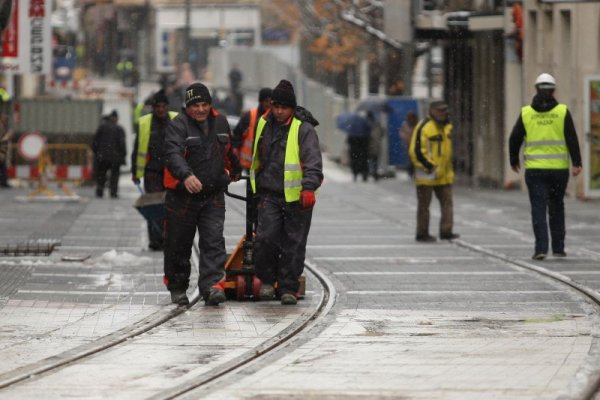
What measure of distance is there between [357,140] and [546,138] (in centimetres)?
2469

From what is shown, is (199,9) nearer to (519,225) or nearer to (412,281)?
(519,225)

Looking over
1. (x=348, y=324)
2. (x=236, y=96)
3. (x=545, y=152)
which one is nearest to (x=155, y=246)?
(x=545, y=152)

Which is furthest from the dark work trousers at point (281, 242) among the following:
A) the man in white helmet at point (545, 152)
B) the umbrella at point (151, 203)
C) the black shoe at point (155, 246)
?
the black shoe at point (155, 246)

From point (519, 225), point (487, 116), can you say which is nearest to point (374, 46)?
point (487, 116)

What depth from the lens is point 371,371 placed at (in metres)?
10.7

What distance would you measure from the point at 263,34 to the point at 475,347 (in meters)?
95.7

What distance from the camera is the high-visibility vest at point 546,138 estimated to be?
18656 mm

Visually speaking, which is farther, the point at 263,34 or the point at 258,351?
the point at 263,34

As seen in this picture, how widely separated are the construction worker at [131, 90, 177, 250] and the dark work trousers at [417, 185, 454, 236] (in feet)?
11.6

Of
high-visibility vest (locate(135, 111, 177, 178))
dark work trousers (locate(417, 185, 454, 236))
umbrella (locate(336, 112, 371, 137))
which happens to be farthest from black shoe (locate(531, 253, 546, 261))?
umbrella (locate(336, 112, 371, 137))

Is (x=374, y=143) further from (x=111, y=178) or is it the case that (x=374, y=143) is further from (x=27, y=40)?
(x=27, y=40)

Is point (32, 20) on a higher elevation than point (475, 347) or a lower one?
higher

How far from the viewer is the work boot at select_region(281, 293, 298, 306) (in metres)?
14.4

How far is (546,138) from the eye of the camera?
61.4ft
